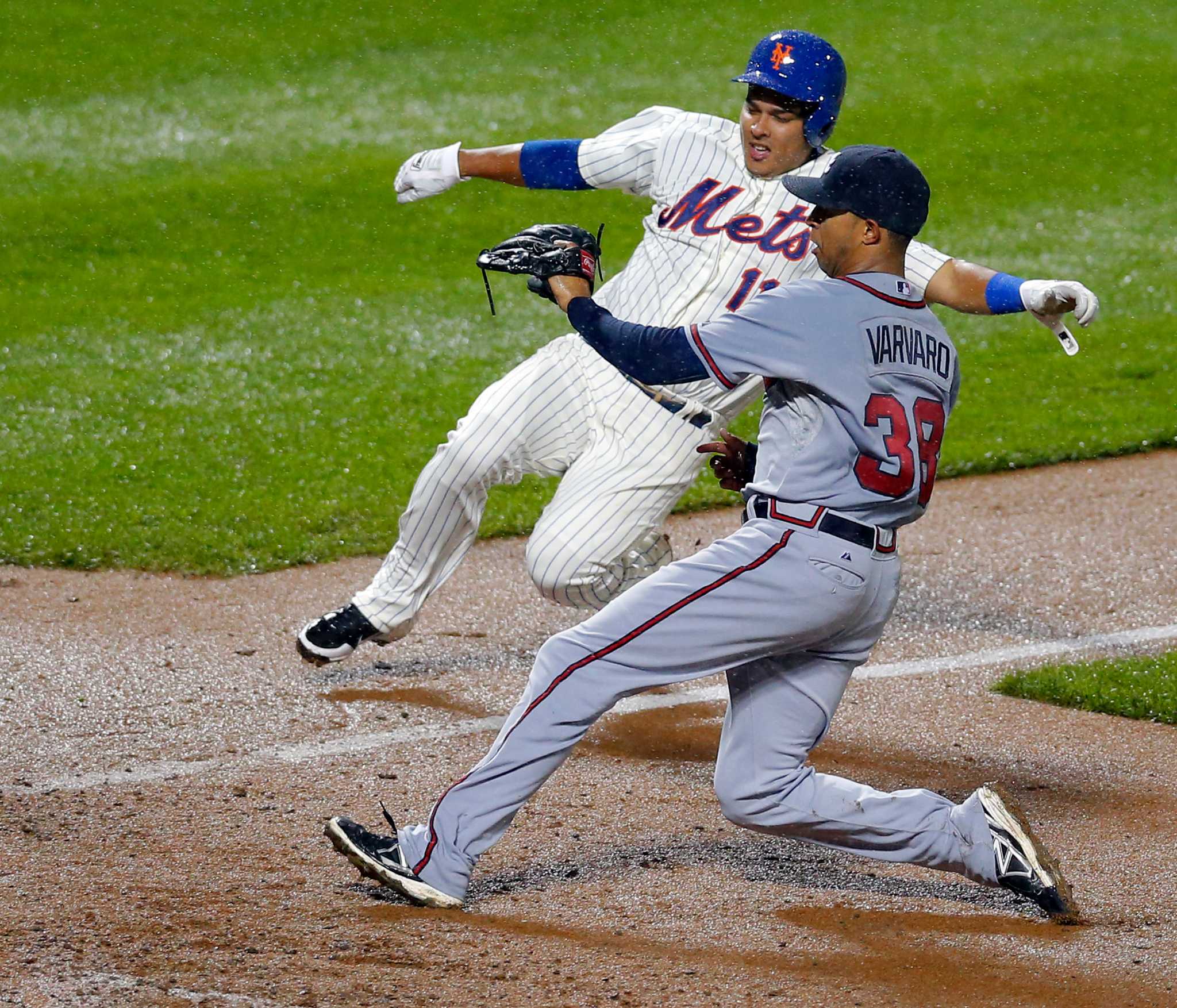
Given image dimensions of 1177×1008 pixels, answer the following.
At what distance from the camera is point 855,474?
351 centimetres

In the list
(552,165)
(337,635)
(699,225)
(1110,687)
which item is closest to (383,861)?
(337,635)

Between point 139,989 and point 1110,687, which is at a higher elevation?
point 139,989

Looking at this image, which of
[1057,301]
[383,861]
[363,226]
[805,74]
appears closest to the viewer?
[383,861]

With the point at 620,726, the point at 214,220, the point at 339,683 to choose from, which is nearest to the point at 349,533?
the point at 339,683

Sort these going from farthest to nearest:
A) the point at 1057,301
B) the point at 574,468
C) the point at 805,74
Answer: the point at 574,468 → the point at 805,74 → the point at 1057,301

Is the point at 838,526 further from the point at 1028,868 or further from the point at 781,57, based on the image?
the point at 781,57

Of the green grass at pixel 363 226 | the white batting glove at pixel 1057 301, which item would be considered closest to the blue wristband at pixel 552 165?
the white batting glove at pixel 1057 301

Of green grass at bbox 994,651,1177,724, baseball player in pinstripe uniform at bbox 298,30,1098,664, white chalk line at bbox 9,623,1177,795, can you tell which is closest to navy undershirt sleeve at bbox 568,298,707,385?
baseball player in pinstripe uniform at bbox 298,30,1098,664

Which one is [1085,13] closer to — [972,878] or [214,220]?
[214,220]

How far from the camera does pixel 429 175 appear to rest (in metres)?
5.09

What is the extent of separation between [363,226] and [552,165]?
8382 mm

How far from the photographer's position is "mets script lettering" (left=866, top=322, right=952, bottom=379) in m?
Answer: 3.48

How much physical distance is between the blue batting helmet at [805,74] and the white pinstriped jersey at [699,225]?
5.4 inches

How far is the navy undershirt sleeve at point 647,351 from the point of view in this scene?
350 cm
